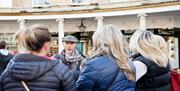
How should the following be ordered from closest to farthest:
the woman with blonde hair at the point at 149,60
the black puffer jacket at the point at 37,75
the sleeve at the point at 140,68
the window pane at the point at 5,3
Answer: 1. the black puffer jacket at the point at 37,75
2. the sleeve at the point at 140,68
3. the woman with blonde hair at the point at 149,60
4. the window pane at the point at 5,3

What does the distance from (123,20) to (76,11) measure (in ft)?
8.90

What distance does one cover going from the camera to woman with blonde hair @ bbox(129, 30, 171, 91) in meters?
3.96

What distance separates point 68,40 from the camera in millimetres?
5691

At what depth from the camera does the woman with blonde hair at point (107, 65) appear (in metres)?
3.39

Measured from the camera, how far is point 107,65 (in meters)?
3.43

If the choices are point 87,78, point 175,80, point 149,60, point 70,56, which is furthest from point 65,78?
point 70,56

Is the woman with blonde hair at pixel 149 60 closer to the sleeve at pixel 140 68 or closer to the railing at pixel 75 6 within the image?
the sleeve at pixel 140 68

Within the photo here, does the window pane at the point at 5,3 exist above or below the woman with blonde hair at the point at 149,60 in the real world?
above

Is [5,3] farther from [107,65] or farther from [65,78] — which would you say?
[65,78]

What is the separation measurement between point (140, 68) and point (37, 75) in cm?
128

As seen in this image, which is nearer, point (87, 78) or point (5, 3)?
point (87, 78)

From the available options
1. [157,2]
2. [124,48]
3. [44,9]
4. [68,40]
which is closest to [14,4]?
[44,9]

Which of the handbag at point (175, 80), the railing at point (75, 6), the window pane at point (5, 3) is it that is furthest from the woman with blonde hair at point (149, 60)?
the window pane at point (5, 3)

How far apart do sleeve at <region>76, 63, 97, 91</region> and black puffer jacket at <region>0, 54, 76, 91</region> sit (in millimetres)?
312
